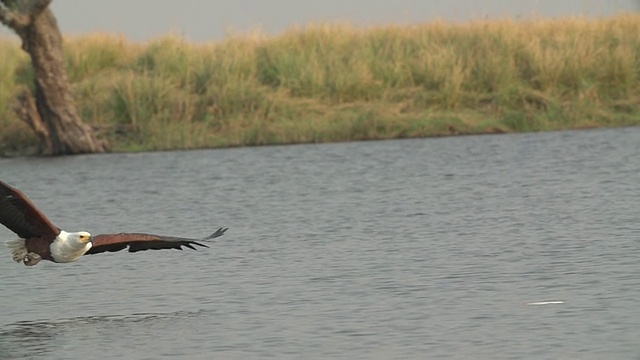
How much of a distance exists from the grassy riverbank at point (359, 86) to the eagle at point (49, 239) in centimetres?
1363

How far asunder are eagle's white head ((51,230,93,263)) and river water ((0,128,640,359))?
1.42 ft

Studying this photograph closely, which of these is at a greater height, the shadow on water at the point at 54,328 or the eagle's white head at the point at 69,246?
the eagle's white head at the point at 69,246

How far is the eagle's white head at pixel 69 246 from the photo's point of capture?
1138 cm

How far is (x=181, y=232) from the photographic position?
16.2m

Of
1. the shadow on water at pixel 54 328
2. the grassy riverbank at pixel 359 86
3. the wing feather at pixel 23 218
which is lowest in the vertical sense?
the grassy riverbank at pixel 359 86

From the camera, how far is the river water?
10.3 m

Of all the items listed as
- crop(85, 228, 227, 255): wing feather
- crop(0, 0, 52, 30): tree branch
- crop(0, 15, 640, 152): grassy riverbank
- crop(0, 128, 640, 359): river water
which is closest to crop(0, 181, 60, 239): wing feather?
crop(85, 228, 227, 255): wing feather

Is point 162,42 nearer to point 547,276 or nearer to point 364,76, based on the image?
point 364,76

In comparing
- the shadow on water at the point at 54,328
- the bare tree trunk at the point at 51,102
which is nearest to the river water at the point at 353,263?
the shadow on water at the point at 54,328

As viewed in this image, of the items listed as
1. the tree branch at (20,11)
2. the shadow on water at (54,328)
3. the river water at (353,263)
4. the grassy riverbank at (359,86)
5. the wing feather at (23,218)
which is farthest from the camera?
the grassy riverbank at (359,86)

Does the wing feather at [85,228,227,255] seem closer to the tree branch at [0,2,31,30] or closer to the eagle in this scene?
the eagle

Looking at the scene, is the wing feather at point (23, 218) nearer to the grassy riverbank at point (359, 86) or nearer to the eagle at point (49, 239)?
the eagle at point (49, 239)

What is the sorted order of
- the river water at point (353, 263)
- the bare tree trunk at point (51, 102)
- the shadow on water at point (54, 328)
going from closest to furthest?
the river water at point (353, 263) → the shadow on water at point (54, 328) → the bare tree trunk at point (51, 102)

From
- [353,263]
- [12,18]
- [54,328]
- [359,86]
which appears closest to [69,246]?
[54,328]
